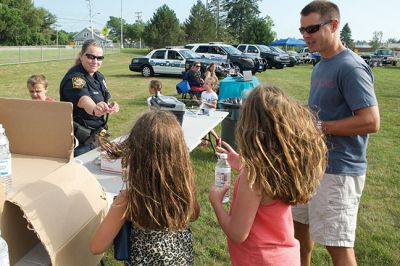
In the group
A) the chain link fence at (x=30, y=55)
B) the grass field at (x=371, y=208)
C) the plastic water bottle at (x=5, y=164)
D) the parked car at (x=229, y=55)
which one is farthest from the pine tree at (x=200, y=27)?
the plastic water bottle at (x=5, y=164)

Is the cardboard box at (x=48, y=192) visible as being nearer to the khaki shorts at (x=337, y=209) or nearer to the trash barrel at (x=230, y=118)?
the khaki shorts at (x=337, y=209)

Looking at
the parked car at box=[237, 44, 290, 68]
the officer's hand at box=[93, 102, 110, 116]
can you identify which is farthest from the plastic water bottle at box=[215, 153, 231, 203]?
the parked car at box=[237, 44, 290, 68]

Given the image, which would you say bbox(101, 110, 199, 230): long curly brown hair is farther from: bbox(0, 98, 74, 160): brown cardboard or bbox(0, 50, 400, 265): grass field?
bbox(0, 98, 74, 160): brown cardboard

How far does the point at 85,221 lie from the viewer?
1510 millimetres

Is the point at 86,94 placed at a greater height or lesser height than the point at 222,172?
greater

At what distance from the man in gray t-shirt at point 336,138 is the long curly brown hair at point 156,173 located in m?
0.90

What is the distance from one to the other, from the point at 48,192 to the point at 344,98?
62.5 inches

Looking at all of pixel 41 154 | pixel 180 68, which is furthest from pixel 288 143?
pixel 180 68

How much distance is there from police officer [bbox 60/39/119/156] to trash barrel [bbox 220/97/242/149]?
2.36 m

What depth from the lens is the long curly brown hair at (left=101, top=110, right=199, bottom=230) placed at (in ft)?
4.83

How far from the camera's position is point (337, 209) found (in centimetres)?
211

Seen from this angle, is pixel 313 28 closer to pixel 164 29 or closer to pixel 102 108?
pixel 102 108

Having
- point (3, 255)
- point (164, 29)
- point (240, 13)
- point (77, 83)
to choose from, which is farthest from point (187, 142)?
point (240, 13)

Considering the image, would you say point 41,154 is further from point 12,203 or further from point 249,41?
point 249,41
